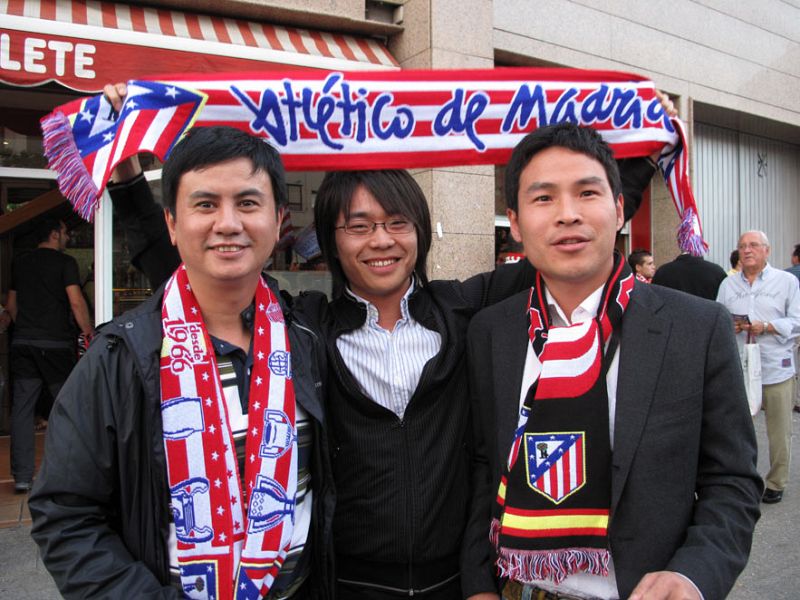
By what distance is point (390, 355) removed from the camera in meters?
2.02

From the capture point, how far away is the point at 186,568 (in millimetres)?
1529

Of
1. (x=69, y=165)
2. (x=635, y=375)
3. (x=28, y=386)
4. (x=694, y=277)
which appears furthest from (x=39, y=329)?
(x=694, y=277)

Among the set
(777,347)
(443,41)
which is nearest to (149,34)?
(443,41)

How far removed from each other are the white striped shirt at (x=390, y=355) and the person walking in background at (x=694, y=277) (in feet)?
14.8

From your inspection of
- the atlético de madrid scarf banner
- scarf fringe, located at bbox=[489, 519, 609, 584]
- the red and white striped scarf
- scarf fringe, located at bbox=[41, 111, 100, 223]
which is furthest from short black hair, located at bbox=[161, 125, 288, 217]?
scarf fringe, located at bbox=[489, 519, 609, 584]

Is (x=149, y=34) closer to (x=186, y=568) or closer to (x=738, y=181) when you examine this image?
(x=186, y=568)

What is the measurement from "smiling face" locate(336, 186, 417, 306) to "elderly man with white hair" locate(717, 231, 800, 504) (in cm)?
408

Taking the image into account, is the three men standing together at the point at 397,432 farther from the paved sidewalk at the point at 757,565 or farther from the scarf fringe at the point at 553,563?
the paved sidewalk at the point at 757,565

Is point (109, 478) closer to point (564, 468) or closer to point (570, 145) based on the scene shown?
point (564, 468)

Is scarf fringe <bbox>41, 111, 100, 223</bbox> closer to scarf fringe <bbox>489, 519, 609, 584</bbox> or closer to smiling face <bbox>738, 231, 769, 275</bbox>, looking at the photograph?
scarf fringe <bbox>489, 519, 609, 584</bbox>

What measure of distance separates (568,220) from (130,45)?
4.08 metres

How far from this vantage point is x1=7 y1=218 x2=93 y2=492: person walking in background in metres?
4.98

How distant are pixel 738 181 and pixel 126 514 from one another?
431 inches

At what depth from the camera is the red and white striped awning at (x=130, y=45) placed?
4254mm
